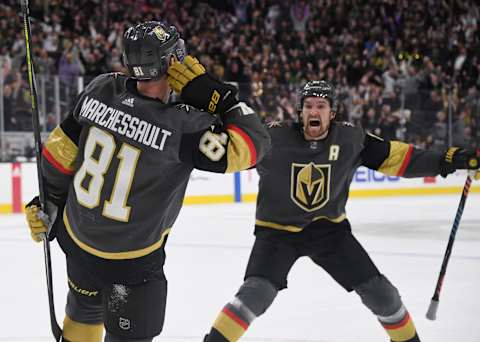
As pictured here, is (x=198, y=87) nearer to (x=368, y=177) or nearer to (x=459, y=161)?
(x=459, y=161)

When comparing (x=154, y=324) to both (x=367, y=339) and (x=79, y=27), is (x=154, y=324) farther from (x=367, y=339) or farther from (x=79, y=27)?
(x=79, y=27)

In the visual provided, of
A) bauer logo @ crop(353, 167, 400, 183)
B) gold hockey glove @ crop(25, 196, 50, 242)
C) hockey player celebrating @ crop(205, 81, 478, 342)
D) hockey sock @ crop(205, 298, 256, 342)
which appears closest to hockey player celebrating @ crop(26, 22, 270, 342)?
gold hockey glove @ crop(25, 196, 50, 242)

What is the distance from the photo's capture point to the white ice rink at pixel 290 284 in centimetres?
395

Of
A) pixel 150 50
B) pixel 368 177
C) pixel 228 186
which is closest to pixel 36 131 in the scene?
pixel 150 50

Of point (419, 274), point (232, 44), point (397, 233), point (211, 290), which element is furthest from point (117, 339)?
point (232, 44)

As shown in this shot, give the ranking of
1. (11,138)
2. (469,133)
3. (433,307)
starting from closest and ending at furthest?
(433,307)
(11,138)
(469,133)

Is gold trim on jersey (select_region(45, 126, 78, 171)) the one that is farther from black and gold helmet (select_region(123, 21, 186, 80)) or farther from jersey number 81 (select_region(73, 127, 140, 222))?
black and gold helmet (select_region(123, 21, 186, 80))

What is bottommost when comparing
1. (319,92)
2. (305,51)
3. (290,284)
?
A: (305,51)

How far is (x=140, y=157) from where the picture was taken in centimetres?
214

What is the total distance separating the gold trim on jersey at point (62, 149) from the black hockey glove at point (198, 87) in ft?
1.18

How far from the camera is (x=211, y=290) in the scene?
4914mm

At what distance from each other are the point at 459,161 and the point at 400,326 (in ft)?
2.20

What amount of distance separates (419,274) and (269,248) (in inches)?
105

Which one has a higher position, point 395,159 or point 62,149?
point 62,149
